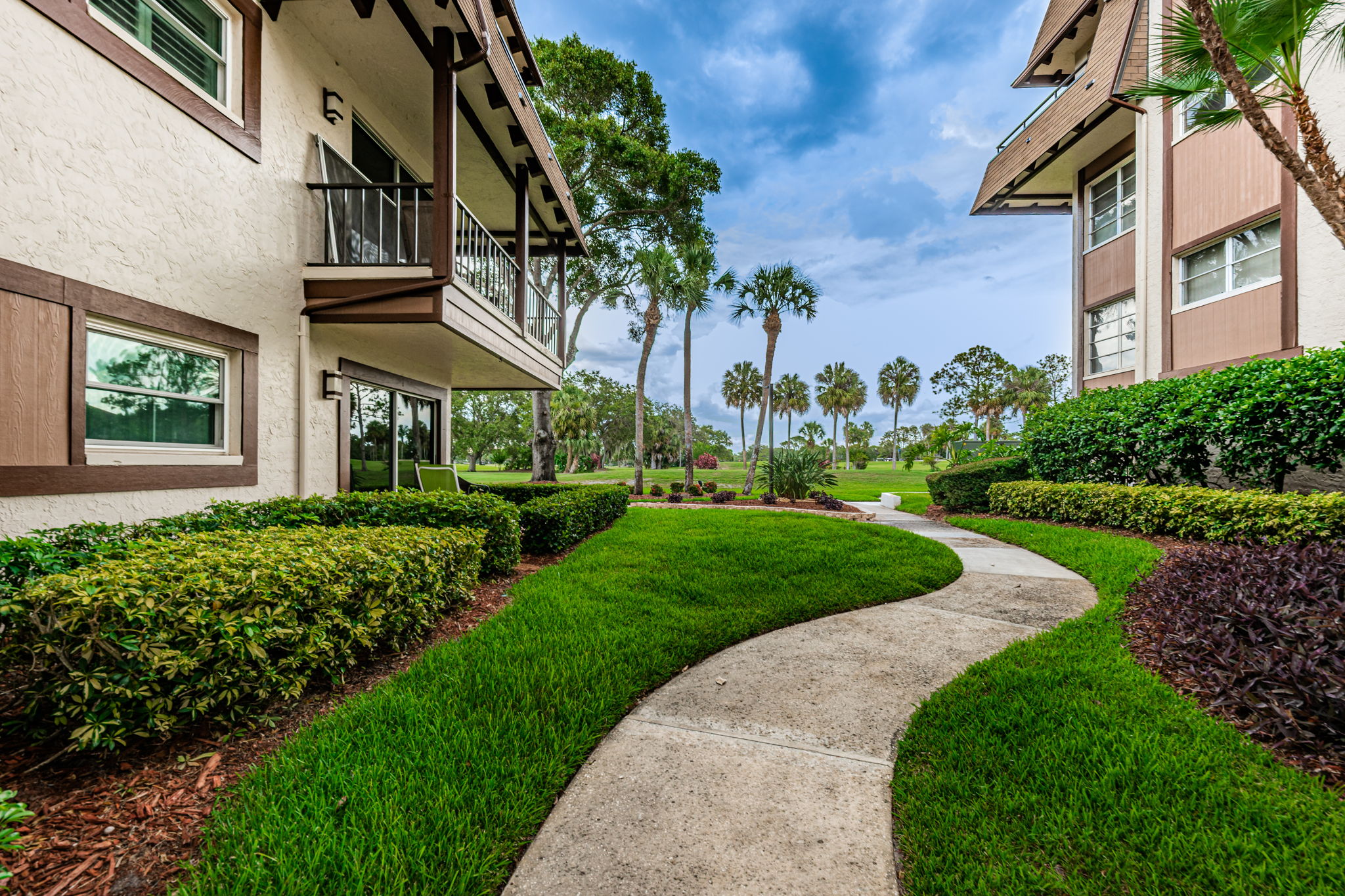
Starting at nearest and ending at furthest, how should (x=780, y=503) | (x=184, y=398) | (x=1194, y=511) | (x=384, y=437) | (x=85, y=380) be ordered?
Answer: (x=85, y=380) < (x=184, y=398) < (x=1194, y=511) < (x=384, y=437) < (x=780, y=503)

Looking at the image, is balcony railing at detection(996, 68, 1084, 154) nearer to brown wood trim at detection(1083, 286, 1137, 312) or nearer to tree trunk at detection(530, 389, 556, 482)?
brown wood trim at detection(1083, 286, 1137, 312)

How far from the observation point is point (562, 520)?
635 centimetres

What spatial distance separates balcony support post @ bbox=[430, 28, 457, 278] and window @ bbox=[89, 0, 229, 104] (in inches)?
69.1

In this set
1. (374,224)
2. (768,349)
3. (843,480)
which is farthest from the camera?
(843,480)

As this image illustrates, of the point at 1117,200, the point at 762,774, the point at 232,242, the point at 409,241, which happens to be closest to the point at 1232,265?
the point at 1117,200

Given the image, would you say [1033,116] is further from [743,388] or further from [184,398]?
[743,388]

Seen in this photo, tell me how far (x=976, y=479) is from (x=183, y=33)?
42.1 feet

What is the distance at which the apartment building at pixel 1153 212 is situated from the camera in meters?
7.68

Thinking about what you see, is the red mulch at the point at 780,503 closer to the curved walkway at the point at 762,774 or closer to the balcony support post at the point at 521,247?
the balcony support post at the point at 521,247

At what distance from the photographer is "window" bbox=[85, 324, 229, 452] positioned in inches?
157

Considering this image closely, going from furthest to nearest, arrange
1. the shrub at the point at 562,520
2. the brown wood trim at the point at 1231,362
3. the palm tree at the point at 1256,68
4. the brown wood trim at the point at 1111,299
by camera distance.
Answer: the brown wood trim at the point at 1111,299 < the brown wood trim at the point at 1231,362 < the shrub at the point at 562,520 < the palm tree at the point at 1256,68

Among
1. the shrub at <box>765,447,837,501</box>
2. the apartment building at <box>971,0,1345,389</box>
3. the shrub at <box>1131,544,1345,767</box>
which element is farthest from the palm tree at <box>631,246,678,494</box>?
the shrub at <box>1131,544,1345,767</box>

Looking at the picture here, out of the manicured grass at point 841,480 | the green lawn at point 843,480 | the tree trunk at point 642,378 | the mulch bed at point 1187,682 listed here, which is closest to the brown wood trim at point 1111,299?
the green lawn at point 843,480

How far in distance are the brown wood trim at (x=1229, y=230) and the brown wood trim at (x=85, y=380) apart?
13.3 meters
